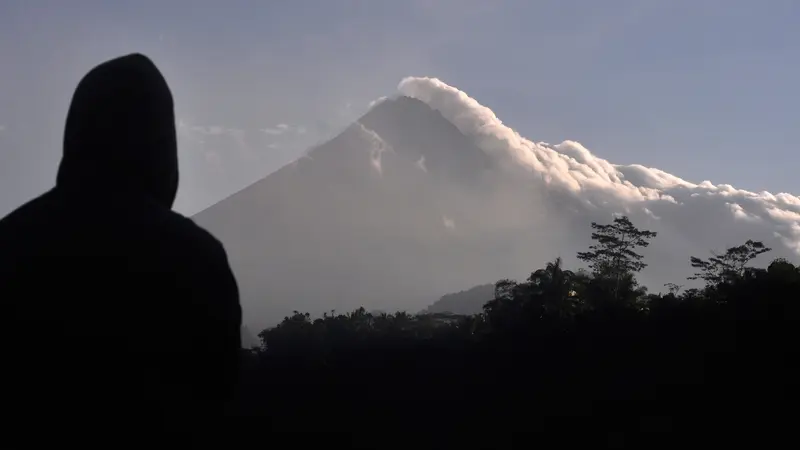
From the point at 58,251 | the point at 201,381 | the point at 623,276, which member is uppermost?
the point at 623,276

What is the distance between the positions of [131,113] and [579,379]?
19.8 meters

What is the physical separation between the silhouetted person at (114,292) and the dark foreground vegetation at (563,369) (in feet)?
54.7

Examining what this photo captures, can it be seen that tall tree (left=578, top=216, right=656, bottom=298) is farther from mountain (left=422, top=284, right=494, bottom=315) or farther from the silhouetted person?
mountain (left=422, top=284, right=494, bottom=315)

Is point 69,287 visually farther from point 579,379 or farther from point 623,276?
point 623,276

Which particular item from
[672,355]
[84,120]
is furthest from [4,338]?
[672,355]

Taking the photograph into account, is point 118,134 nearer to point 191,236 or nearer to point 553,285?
point 191,236

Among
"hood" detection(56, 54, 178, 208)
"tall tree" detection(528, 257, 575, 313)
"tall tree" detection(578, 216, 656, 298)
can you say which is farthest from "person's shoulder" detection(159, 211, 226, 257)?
"tall tree" detection(578, 216, 656, 298)

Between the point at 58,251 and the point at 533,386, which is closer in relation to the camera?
the point at 58,251

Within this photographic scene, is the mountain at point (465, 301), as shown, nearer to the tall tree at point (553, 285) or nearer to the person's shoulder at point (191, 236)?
the tall tree at point (553, 285)

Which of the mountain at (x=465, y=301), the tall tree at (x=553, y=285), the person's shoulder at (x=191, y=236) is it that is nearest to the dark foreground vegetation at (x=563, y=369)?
the tall tree at (x=553, y=285)

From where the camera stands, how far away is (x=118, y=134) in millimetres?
2014

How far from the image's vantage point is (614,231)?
142 ft

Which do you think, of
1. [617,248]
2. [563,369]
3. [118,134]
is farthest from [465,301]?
[118,134]

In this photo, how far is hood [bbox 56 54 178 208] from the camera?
2.01 m
